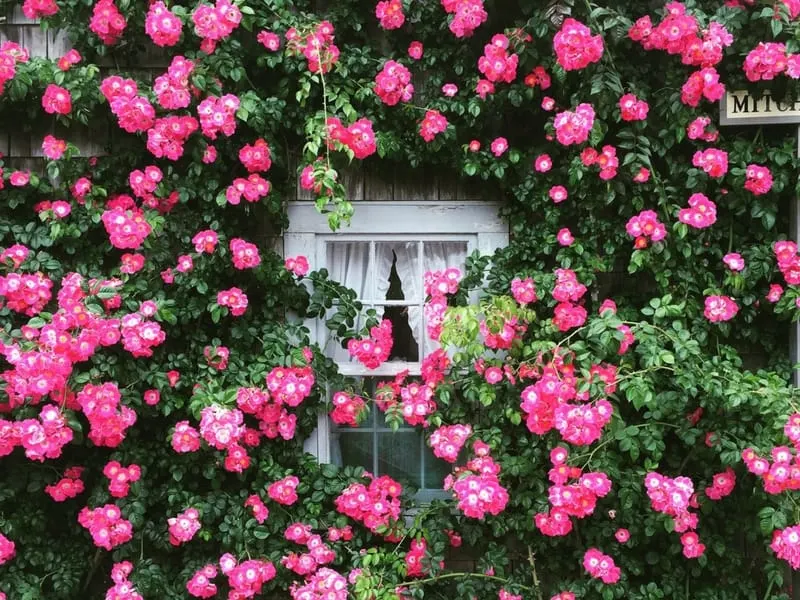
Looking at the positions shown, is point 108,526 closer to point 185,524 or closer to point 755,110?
point 185,524

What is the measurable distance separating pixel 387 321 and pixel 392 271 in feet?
1.03

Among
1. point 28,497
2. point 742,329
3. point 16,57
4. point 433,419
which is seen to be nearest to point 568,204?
point 742,329

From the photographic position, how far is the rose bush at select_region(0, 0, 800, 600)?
2883mm

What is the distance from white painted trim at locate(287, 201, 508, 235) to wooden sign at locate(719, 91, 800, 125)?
1064mm

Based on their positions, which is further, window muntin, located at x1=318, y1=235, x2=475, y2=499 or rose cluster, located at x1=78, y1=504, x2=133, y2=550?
window muntin, located at x1=318, y1=235, x2=475, y2=499

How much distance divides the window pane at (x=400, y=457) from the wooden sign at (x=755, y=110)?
79.9 inches

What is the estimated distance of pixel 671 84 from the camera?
9.99 feet

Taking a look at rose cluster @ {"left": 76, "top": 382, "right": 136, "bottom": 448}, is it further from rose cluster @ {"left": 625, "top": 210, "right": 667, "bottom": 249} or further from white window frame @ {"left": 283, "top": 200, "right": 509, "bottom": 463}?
rose cluster @ {"left": 625, "top": 210, "right": 667, "bottom": 249}

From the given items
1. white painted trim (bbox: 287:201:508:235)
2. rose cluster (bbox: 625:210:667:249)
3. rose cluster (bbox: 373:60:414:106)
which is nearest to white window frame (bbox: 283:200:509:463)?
white painted trim (bbox: 287:201:508:235)

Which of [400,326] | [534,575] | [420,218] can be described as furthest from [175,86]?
[534,575]

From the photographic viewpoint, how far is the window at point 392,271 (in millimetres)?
3344

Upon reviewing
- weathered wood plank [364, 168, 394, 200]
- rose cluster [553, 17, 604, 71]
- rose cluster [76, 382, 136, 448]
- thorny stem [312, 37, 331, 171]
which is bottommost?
rose cluster [76, 382, 136, 448]

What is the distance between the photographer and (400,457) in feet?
11.4

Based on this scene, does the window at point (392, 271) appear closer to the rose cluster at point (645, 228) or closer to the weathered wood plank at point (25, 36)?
the rose cluster at point (645, 228)
